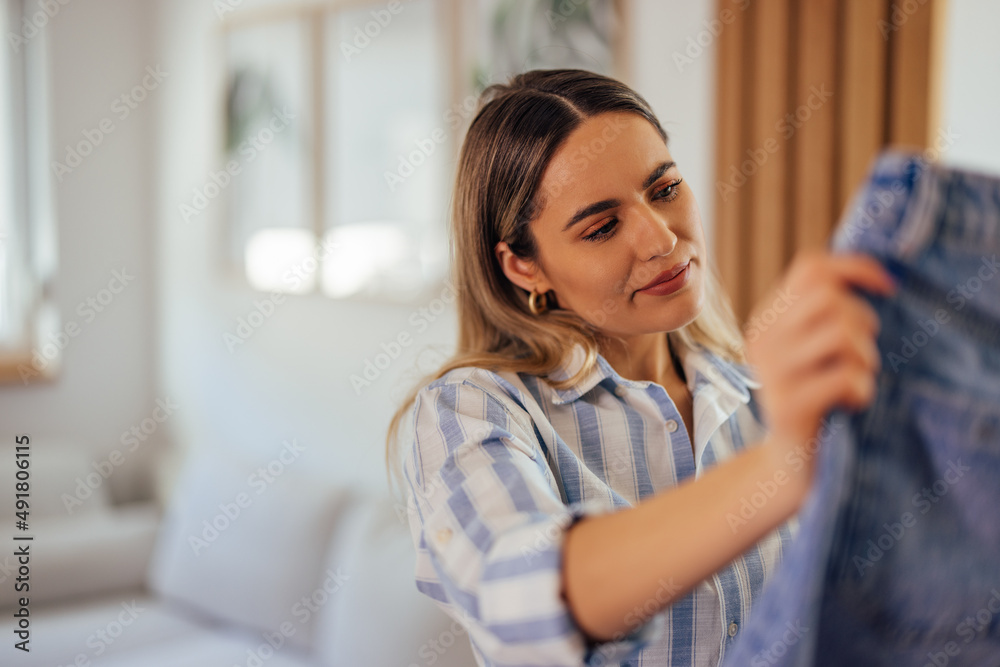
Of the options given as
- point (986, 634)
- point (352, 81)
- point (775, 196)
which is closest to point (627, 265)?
point (986, 634)

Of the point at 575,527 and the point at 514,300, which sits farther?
the point at 514,300

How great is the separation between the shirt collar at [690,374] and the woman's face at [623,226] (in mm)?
58

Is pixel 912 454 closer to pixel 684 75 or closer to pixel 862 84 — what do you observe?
pixel 862 84

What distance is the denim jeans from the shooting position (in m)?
0.56

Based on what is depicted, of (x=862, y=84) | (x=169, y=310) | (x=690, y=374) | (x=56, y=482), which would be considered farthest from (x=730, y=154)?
(x=169, y=310)

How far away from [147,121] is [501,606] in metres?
3.62

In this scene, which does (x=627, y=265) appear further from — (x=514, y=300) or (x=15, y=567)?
(x=15, y=567)

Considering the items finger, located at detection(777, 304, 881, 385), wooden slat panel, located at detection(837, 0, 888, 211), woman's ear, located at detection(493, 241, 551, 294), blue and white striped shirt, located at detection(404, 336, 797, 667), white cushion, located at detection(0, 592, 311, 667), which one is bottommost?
white cushion, located at detection(0, 592, 311, 667)

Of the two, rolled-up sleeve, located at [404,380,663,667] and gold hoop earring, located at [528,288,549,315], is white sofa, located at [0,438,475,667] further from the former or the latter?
rolled-up sleeve, located at [404,380,663,667]

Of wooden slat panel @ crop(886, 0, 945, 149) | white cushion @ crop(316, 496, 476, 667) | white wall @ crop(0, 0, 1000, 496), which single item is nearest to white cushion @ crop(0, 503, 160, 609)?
white wall @ crop(0, 0, 1000, 496)

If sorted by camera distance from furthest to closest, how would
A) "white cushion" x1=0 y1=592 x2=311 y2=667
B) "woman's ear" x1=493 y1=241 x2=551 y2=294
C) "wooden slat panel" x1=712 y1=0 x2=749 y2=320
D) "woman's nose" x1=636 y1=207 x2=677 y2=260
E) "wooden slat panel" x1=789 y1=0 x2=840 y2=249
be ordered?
"white cushion" x1=0 y1=592 x2=311 y2=667 → "wooden slat panel" x1=712 y1=0 x2=749 y2=320 → "wooden slat panel" x1=789 y1=0 x2=840 y2=249 → "woman's ear" x1=493 y1=241 x2=551 y2=294 → "woman's nose" x1=636 y1=207 x2=677 y2=260

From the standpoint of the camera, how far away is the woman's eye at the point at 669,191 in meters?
1.07

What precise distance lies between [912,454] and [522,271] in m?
0.67

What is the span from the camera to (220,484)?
2750mm
